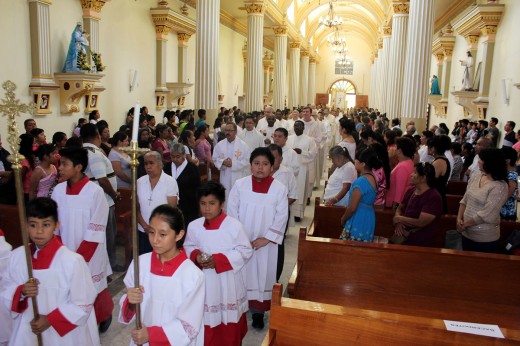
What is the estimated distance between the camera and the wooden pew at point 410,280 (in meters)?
3.51

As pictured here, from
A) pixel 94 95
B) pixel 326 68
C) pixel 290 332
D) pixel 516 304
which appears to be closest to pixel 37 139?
pixel 94 95

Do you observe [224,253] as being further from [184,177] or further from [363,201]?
[184,177]

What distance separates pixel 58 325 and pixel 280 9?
18451 mm

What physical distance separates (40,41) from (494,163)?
7518mm

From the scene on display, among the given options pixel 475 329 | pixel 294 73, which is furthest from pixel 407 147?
pixel 294 73

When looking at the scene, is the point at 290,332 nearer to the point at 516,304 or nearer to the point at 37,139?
the point at 516,304

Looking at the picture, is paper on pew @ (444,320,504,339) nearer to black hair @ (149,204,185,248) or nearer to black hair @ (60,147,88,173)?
black hair @ (149,204,185,248)

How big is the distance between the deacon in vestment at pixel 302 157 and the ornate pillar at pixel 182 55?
7686 millimetres

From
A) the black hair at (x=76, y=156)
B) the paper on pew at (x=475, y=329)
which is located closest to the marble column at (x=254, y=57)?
the black hair at (x=76, y=156)

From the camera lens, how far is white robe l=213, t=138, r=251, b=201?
23.7 feet

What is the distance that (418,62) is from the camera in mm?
9242

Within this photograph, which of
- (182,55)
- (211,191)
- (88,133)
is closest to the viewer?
(211,191)

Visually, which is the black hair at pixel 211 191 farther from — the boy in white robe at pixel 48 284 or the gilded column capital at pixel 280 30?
the gilded column capital at pixel 280 30

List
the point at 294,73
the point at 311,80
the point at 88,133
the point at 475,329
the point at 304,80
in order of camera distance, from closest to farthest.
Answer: the point at 475,329 < the point at 88,133 < the point at 294,73 < the point at 304,80 < the point at 311,80
